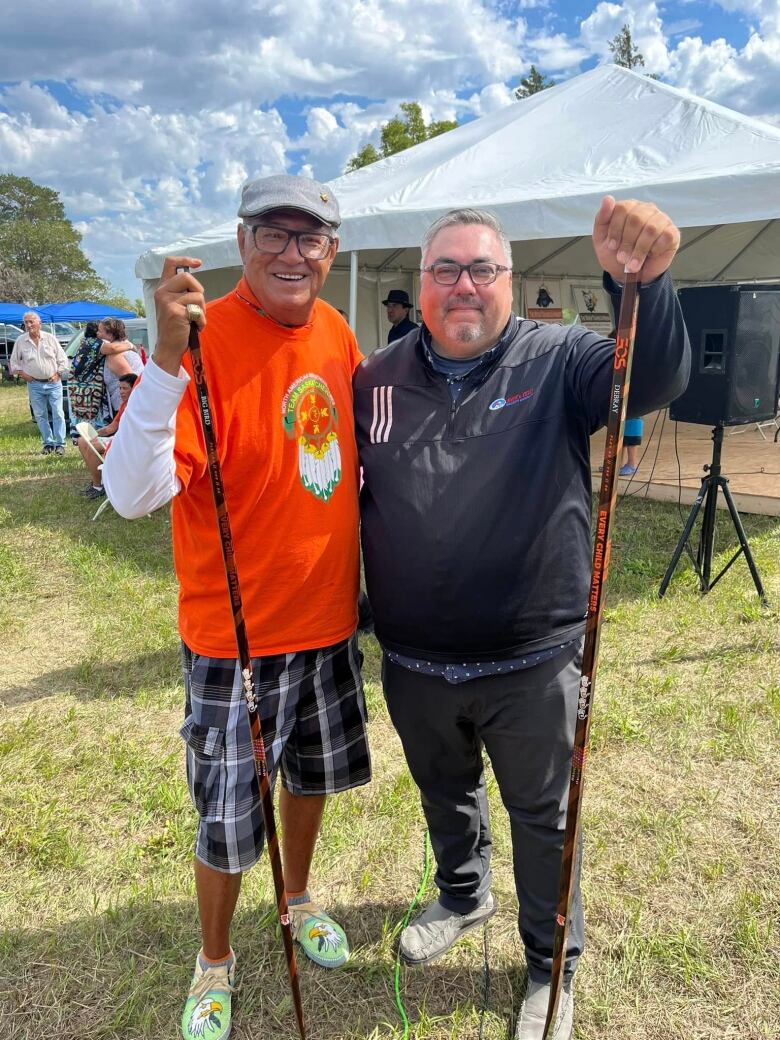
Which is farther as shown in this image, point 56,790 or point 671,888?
point 56,790

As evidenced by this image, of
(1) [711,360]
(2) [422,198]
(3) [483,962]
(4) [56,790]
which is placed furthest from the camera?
(2) [422,198]

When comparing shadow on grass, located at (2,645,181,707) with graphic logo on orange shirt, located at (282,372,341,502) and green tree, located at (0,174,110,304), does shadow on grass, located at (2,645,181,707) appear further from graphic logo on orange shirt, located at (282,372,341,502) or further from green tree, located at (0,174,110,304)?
green tree, located at (0,174,110,304)

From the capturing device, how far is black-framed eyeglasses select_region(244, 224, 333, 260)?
5.76 feet

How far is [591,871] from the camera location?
2520mm

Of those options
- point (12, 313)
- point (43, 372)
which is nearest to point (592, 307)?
point (43, 372)

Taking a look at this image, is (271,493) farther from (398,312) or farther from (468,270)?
(398,312)

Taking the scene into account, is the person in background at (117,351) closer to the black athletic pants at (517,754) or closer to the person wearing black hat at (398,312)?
the person wearing black hat at (398,312)

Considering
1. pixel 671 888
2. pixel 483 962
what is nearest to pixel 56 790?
pixel 483 962

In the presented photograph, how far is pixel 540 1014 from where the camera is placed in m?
1.96

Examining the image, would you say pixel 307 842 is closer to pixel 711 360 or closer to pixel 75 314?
pixel 711 360

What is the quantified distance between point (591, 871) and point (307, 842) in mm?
999

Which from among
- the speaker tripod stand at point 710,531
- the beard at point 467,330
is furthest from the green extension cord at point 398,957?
the speaker tripod stand at point 710,531

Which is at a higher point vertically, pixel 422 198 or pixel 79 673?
pixel 422 198

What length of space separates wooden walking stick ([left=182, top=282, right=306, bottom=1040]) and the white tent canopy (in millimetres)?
4313
